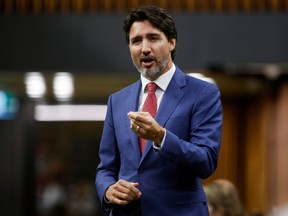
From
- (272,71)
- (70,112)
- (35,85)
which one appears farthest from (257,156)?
(70,112)

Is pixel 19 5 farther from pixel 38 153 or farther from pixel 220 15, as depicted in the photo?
pixel 38 153

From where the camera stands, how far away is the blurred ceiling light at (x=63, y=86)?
10763mm

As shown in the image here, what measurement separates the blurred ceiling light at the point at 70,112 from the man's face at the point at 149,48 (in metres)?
13.1

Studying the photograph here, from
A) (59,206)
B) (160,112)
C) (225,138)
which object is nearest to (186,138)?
(160,112)

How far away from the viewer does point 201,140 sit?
2420 mm

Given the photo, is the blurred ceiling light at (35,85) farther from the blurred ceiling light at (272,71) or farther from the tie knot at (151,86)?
the tie knot at (151,86)

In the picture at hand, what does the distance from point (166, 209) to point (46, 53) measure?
304 inches

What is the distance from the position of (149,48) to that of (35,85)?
32.7 feet

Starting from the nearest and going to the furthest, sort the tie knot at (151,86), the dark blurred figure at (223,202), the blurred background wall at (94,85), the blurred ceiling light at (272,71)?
1. the tie knot at (151,86)
2. the dark blurred figure at (223,202)
3. the blurred background wall at (94,85)
4. the blurred ceiling light at (272,71)

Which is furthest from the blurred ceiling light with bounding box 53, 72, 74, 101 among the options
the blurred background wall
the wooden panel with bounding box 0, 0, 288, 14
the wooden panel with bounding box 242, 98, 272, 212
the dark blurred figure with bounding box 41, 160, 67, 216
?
the wooden panel with bounding box 242, 98, 272, 212

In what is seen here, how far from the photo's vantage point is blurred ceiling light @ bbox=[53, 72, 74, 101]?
1076 cm

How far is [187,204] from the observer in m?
2.46

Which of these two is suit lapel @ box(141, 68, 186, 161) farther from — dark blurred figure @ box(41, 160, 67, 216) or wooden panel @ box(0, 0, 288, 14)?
dark blurred figure @ box(41, 160, 67, 216)

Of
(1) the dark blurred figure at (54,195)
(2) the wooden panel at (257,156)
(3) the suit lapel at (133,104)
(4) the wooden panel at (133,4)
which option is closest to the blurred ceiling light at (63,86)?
(4) the wooden panel at (133,4)
